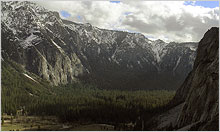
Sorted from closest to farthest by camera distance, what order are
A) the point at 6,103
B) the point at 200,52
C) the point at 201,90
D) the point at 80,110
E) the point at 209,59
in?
the point at 201,90 < the point at 209,59 < the point at 200,52 < the point at 80,110 < the point at 6,103

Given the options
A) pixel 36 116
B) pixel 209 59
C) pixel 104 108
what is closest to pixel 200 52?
pixel 209 59

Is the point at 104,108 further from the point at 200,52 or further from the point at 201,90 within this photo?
the point at 201,90

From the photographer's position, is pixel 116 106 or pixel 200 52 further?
pixel 116 106

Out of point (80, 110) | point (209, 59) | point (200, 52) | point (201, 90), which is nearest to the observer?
point (201, 90)

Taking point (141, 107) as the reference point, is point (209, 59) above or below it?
above

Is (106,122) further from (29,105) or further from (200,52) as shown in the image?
(29,105)

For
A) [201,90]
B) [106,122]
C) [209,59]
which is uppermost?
[209,59]

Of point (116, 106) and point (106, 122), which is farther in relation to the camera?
point (116, 106)

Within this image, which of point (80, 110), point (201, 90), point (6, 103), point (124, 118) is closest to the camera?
point (201, 90)

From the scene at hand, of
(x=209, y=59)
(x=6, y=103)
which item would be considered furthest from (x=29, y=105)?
(x=209, y=59)
